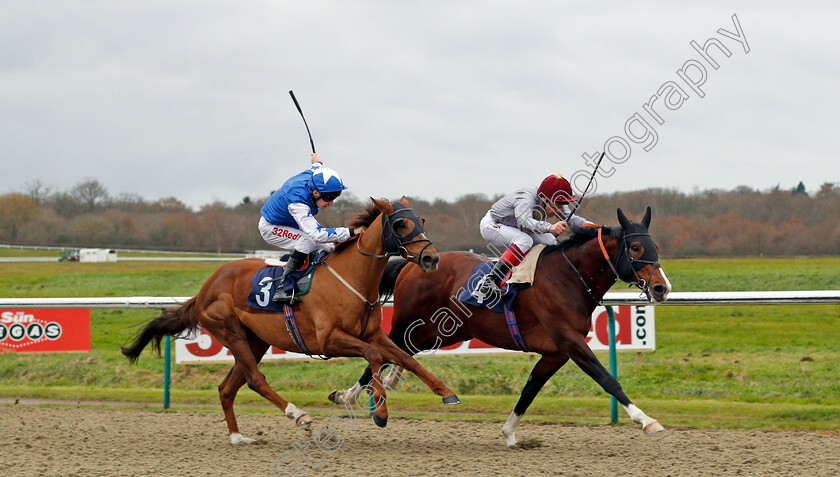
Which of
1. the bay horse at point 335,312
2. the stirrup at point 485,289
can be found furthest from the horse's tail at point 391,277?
the bay horse at point 335,312

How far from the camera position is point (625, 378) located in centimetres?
895

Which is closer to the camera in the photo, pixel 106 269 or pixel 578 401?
pixel 578 401

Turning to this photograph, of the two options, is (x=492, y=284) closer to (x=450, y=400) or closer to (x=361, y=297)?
(x=361, y=297)

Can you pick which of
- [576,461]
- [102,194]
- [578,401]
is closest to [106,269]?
[102,194]

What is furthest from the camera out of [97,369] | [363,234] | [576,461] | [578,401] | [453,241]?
[453,241]

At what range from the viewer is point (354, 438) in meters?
6.29

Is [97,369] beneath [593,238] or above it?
beneath

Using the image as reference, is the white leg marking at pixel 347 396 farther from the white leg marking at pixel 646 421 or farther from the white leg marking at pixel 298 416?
the white leg marking at pixel 646 421

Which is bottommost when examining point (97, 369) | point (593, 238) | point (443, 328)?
point (97, 369)

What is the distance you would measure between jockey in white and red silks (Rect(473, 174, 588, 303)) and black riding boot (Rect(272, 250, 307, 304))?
1330 millimetres

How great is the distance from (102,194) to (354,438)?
3136 centimetres

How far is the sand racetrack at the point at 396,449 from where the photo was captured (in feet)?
16.1

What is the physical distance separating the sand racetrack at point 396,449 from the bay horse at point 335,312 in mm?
392

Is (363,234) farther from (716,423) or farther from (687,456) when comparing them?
(716,423)
